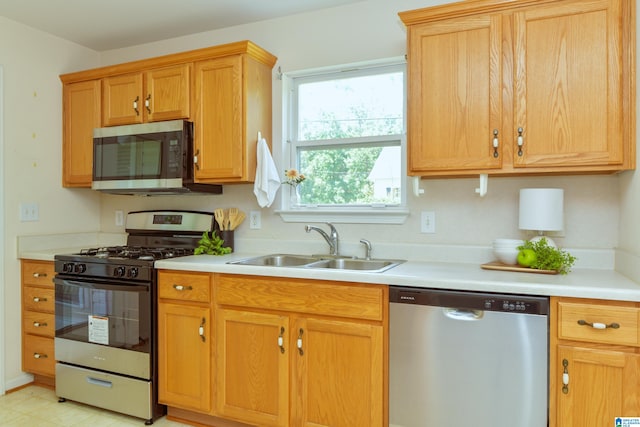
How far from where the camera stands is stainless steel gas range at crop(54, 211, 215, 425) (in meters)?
2.41

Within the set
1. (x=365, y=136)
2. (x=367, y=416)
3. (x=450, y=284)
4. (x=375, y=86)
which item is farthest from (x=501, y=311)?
(x=375, y=86)

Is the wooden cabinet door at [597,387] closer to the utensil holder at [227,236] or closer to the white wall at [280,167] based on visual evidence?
the white wall at [280,167]

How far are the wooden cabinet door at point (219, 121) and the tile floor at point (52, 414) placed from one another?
4.77 ft

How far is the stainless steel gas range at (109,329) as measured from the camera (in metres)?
2.41

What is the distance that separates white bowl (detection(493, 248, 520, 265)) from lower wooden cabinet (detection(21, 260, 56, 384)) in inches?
106

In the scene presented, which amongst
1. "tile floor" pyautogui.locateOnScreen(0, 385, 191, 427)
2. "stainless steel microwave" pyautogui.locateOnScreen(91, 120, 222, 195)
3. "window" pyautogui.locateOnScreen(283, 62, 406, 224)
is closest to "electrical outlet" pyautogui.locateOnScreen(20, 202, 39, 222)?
"stainless steel microwave" pyautogui.locateOnScreen(91, 120, 222, 195)

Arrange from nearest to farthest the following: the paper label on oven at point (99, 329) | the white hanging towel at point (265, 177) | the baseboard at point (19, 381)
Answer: the paper label on oven at point (99, 329), the white hanging towel at point (265, 177), the baseboard at point (19, 381)

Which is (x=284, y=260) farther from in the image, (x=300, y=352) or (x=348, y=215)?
(x=300, y=352)

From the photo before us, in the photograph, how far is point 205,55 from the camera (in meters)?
2.66

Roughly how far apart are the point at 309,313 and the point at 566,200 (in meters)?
1.40

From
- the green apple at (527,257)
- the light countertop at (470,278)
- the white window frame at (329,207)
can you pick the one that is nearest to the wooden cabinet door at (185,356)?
the light countertop at (470,278)

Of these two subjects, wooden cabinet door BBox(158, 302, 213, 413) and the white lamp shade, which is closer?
the white lamp shade

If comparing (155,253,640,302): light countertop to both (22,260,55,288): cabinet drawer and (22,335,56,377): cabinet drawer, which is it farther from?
(22,335,56,377): cabinet drawer

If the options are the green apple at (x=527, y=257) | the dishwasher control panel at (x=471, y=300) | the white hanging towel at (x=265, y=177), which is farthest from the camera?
the white hanging towel at (x=265, y=177)
